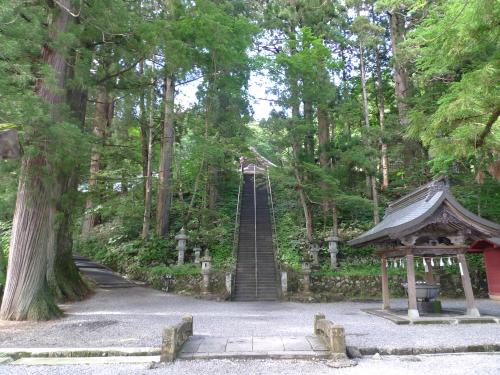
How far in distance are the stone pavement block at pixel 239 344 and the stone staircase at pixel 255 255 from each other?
6.21 m

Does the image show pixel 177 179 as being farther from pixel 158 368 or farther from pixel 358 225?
pixel 158 368

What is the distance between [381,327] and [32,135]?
7.69 metres

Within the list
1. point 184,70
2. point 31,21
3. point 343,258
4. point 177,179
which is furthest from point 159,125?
point 343,258

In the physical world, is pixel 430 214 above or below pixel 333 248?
above

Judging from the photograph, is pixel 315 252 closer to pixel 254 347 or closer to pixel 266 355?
pixel 254 347

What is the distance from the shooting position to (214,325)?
7402mm

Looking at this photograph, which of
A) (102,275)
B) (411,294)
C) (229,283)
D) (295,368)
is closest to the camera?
(295,368)

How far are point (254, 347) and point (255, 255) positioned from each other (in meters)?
9.36

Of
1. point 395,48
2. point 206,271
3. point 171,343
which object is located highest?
point 395,48

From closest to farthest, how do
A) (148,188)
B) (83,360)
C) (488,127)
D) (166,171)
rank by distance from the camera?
(83,360), (488,127), (148,188), (166,171)

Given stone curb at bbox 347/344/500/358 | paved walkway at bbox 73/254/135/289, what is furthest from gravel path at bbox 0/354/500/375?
paved walkway at bbox 73/254/135/289

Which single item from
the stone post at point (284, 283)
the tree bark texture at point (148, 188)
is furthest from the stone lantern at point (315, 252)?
the tree bark texture at point (148, 188)

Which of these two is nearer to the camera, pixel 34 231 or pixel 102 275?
pixel 34 231

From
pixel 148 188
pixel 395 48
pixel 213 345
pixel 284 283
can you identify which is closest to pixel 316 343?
pixel 213 345
